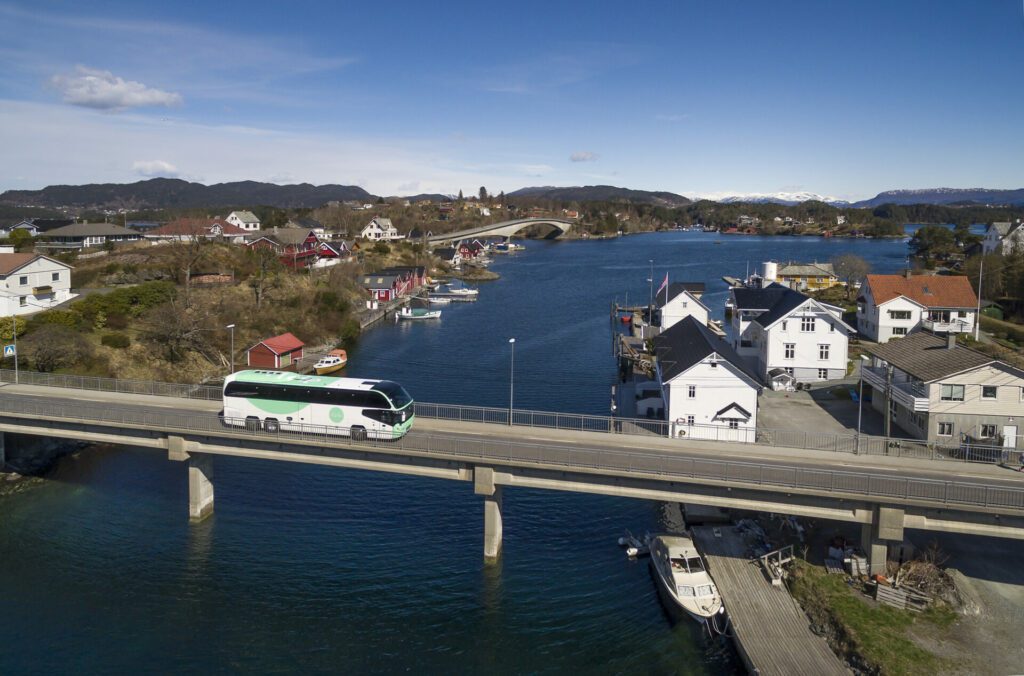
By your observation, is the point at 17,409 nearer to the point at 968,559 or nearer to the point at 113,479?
the point at 113,479

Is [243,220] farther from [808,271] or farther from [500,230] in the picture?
[808,271]

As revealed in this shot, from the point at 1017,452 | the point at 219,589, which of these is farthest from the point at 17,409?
the point at 1017,452

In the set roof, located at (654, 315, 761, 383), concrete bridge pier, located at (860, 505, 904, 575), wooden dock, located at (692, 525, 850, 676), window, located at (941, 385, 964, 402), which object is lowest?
Result: wooden dock, located at (692, 525, 850, 676)

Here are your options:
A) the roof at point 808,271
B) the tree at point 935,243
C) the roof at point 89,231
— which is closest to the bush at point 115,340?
the roof at point 89,231

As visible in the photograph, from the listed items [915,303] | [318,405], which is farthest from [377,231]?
[318,405]

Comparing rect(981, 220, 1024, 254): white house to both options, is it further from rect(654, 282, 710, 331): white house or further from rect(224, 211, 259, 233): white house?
rect(224, 211, 259, 233): white house

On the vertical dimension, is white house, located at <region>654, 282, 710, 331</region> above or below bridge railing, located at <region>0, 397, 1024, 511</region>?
above

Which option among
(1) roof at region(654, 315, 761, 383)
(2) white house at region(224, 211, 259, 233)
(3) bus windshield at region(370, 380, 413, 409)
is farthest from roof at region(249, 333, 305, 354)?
(2) white house at region(224, 211, 259, 233)
